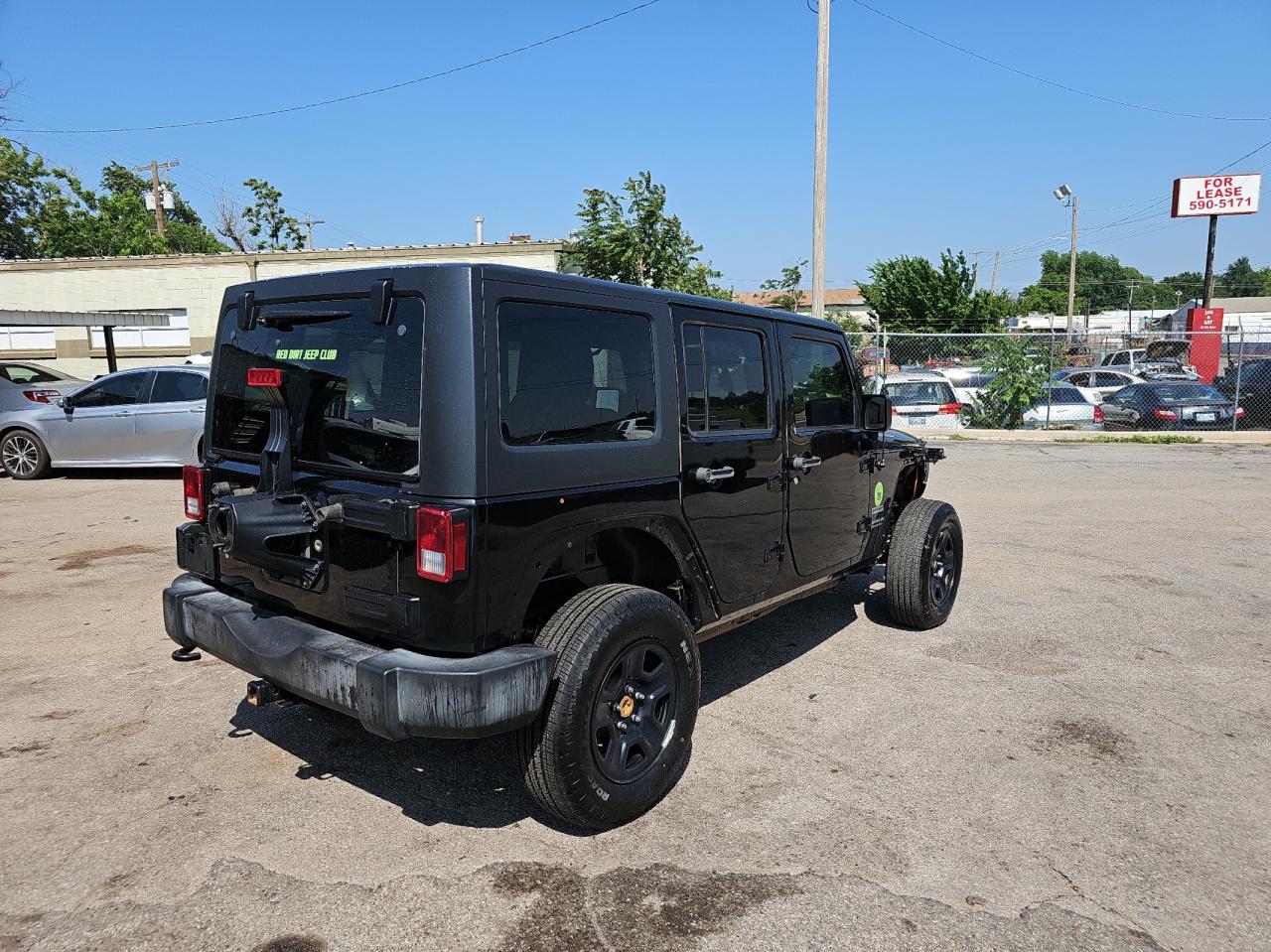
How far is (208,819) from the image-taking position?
324 centimetres

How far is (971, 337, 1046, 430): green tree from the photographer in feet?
63.1

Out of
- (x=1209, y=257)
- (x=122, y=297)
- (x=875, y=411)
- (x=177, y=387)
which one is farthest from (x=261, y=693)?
(x=1209, y=257)

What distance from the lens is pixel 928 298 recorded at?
1638 inches

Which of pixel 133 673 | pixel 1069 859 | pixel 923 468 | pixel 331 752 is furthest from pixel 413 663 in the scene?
pixel 923 468

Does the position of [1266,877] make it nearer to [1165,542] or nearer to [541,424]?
[541,424]

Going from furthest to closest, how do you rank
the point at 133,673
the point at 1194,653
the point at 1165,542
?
the point at 1165,542
the point at 1194,653
the point at 133,673

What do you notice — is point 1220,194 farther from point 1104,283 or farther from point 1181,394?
point 1104,283

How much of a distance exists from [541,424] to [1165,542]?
7.47 m

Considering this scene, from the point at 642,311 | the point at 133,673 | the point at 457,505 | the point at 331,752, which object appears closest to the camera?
the point at 457,505

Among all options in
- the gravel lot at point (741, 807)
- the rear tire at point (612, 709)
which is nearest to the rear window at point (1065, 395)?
the gravel lot at point (741, 807)

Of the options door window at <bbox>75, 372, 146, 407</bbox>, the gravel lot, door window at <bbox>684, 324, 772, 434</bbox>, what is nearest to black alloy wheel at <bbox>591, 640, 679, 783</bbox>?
the gravel lot

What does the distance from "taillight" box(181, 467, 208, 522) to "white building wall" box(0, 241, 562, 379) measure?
22.3 metres

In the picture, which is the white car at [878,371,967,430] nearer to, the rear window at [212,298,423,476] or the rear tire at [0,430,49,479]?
the rear tire at [0,430,49,479]

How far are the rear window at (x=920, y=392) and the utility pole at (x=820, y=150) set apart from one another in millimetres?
2291
